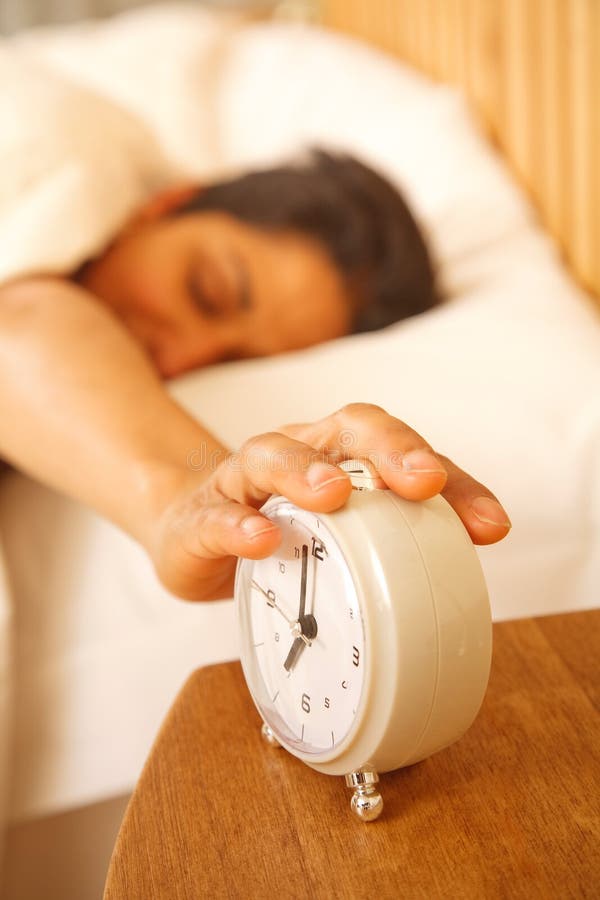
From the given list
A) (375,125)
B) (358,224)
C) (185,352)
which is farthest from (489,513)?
(375,125)

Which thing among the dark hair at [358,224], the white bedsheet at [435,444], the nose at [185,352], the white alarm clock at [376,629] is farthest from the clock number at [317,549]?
the dark hair at [358,224]

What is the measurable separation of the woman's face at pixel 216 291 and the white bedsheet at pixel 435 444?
8cm

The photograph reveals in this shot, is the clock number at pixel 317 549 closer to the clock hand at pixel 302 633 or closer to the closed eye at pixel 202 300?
the clock hand at pixel 302 633

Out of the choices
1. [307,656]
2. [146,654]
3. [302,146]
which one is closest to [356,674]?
[307,656]

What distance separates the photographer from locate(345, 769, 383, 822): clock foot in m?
0.43

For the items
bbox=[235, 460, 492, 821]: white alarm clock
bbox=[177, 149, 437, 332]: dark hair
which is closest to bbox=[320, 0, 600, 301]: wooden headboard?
bbox=[177, 149, 437, 332]: dark hair

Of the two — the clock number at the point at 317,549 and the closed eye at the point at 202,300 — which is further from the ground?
the clock number at the point at 317,549

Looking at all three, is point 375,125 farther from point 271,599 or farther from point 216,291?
point 271,599

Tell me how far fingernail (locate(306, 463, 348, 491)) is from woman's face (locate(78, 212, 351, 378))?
1.97 feet

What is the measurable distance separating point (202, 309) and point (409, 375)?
289 mm

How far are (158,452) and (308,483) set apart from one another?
238 mm

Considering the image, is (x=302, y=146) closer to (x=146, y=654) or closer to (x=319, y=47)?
(x=319, y=47)

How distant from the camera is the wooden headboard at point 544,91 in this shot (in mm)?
Answer: 971

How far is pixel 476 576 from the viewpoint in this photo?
421 millimetres
